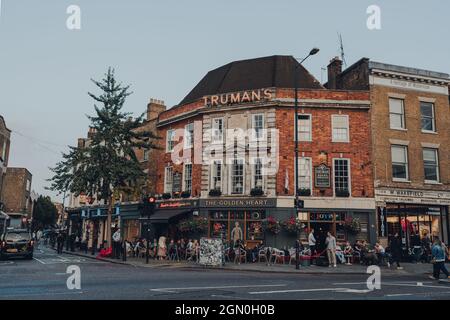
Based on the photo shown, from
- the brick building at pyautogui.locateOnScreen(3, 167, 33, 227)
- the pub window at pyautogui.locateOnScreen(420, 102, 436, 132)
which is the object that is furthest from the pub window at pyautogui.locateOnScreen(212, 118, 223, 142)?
the brick building at pyautogui.locateOnScreen(3, 167, 33, 227)

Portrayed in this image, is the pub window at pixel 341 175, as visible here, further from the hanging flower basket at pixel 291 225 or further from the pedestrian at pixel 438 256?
the pedestrian at pixel 438 256

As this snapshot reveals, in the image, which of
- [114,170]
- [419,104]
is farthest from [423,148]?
[114,170]

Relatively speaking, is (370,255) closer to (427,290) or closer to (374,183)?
(374,183)

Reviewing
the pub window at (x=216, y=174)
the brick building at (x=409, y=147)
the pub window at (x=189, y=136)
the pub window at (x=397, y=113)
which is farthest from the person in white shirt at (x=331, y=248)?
the pub window at (x=189, y=136)

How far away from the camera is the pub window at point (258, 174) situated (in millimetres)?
24234

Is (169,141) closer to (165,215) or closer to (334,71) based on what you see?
(165,215)

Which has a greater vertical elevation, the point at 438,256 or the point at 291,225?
the point at 291,225

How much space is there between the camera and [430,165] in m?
25.2

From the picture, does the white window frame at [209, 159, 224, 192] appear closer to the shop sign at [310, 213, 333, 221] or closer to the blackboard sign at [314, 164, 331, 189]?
the blackboard sign at [314, 164, 331, 189]

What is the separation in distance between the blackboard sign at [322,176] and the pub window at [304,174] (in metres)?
0.43

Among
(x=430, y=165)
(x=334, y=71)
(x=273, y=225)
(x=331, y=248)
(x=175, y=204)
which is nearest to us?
(x=331, y=248)

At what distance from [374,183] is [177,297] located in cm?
1835

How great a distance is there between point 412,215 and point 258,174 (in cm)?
1002

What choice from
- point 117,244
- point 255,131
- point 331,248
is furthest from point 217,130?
point 331,248
